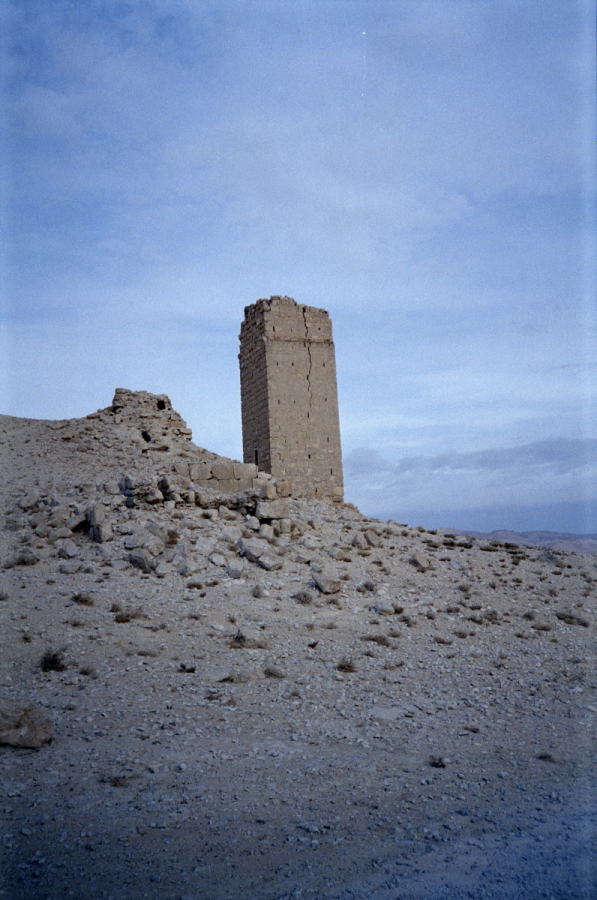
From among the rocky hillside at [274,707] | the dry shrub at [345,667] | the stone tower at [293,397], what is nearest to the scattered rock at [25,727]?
the rocky hillside at [274,707]

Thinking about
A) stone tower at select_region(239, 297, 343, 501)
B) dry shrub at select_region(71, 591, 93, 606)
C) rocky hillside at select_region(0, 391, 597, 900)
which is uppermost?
stone tower at select_region(239, 297, 343, 501)

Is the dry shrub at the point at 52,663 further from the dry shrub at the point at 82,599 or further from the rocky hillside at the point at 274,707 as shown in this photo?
the dry shrub at the point at 82,599

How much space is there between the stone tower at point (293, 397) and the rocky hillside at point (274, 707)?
454 cm

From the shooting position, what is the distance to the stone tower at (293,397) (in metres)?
16.6

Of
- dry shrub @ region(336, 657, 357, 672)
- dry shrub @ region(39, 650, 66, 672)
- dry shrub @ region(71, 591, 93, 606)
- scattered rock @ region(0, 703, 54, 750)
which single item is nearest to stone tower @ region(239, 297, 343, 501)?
dry shrub @ region(71, 591, 93, 606)

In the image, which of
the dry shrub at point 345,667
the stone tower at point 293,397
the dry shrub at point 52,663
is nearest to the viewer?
the dry shrub at point 52,663

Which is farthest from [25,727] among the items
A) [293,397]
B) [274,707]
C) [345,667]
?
[293,397]

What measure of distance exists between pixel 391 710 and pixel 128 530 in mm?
5487

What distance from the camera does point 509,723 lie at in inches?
233

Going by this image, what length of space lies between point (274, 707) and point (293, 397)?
11.6 metres

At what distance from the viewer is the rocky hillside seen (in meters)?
3.63

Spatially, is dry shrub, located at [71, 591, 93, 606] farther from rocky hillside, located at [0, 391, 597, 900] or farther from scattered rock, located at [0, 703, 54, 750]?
scattered rock, located at [0, 703, 54, 750]

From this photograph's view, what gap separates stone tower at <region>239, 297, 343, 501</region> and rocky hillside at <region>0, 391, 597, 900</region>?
4.54 m

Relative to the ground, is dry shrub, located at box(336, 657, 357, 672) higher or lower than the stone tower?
lower
